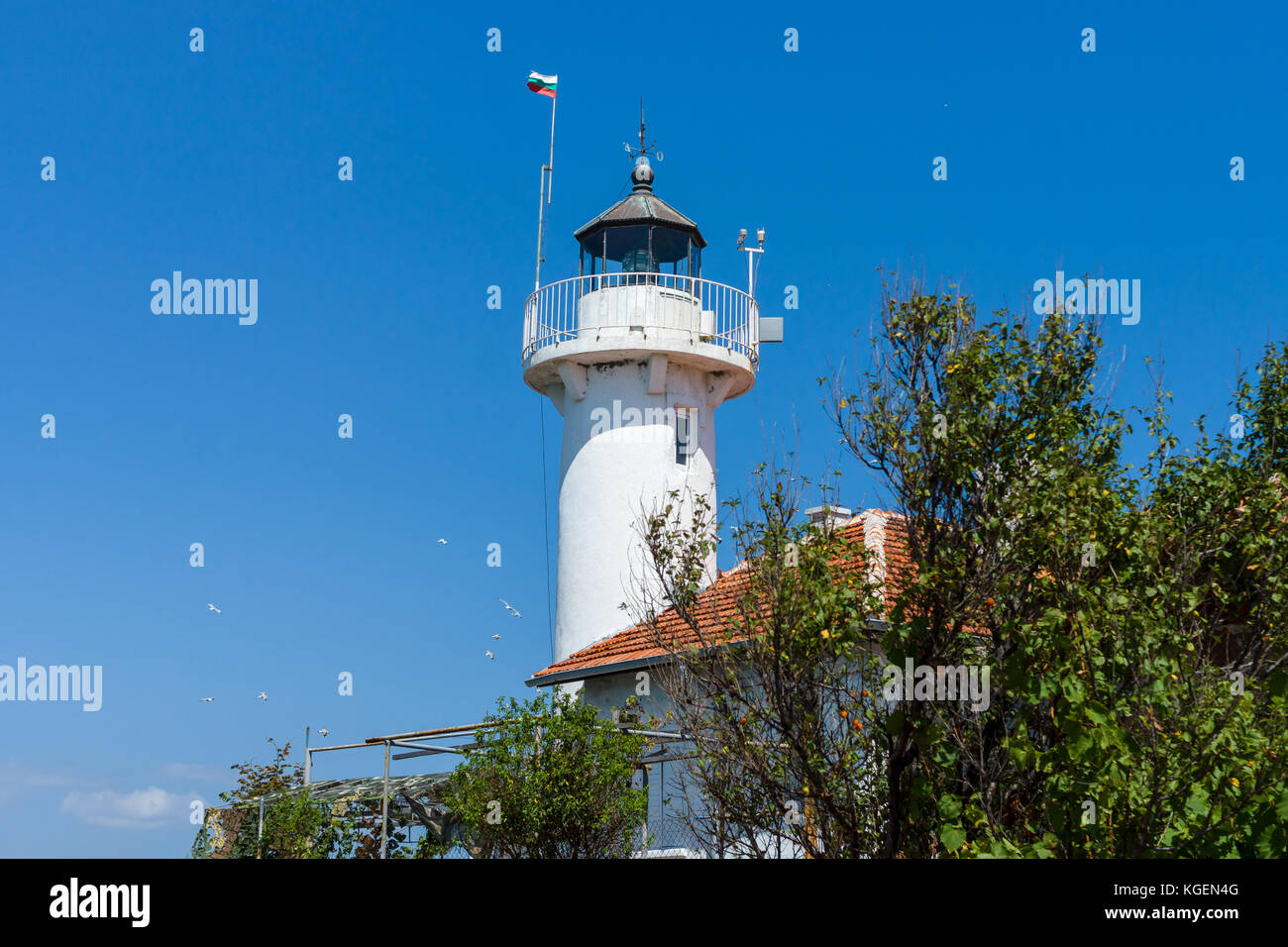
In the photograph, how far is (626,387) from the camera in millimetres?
23797

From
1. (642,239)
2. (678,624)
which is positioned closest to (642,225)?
(642,239)

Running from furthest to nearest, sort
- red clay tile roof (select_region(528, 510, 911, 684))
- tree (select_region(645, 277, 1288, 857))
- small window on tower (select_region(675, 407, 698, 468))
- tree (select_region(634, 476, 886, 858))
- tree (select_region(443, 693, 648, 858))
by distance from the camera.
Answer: small window on tower (select_region(675, 407, 698, 468))
red clay tile roof (select_region(528, 510, 911, 684))
tree (select_region(443, 693, 648, 858))
tree (select_region(634, 476, 886, 858))
tree (select_region(645, 277, 1288, 857))

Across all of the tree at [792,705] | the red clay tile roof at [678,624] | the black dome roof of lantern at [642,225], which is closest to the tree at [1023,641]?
the tree at [792,705]

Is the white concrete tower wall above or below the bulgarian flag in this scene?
below

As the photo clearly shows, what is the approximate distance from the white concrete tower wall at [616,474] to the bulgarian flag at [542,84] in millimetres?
6078

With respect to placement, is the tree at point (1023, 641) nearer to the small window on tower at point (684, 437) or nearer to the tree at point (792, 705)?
the tree at point (792, 705)

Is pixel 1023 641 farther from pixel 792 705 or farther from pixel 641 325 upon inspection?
pixel 641 325

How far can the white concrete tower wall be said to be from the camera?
75.5 ft

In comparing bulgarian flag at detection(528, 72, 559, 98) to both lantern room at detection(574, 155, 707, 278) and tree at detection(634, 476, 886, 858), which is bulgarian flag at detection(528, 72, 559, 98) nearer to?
lantern room at detection(574, 155, 707, 278)

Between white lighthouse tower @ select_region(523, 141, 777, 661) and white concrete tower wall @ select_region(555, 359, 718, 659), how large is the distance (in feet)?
0.06

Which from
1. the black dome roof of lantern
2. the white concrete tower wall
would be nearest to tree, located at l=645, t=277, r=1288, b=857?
the white concrete tower wall

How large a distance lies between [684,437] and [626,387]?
4.56ft

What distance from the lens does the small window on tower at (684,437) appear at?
2377 centimetres

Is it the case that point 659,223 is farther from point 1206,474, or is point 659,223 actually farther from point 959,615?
point 959,615
